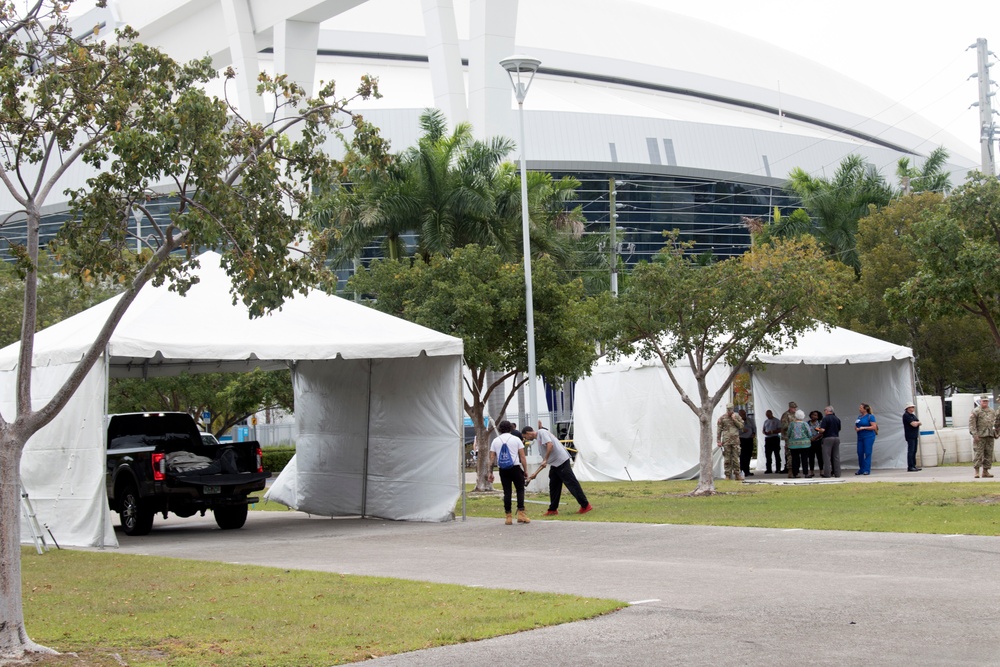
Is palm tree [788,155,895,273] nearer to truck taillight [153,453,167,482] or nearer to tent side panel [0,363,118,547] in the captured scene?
truck taillight [153,453,167,482]

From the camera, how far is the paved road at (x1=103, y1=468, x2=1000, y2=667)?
25.6 ft

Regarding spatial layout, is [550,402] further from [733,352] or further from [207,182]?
[207,182]

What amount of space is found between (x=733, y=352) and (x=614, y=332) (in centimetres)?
233

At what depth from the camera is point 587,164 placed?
6122cm

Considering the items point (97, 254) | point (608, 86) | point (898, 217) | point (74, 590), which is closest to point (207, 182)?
point (97, 254)

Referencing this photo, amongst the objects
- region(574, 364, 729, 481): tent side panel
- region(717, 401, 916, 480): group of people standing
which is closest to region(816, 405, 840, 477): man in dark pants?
→ region(717, 401, 916, 480): group of people standing

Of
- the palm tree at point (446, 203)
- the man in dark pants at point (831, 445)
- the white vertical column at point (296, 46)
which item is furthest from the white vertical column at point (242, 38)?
the man in dark pants at point (831, 445)

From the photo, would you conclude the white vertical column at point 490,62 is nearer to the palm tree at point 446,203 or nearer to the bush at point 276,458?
the palm tree at point 446,203

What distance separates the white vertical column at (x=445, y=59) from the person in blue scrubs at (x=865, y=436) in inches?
568

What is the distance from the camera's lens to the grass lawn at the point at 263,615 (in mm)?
8297

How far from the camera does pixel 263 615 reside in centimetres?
983

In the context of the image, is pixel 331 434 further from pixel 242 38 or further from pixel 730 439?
pixel 242 38

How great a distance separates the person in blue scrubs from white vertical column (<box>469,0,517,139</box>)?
41.5ft

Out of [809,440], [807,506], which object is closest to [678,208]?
[809,440]
